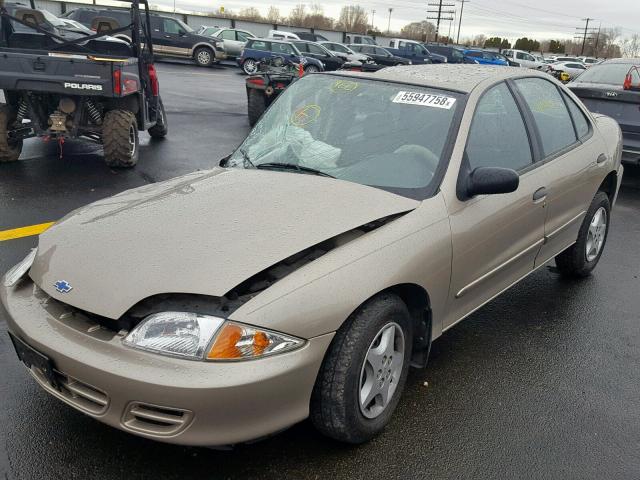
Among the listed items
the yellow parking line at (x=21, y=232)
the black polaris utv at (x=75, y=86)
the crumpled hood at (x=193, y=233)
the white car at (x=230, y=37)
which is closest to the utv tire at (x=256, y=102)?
the black polaris utv at (x=75, y=86)

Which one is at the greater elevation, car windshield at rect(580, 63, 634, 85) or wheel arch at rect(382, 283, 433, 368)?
car windshield at rect(580, 63, 634, 85)

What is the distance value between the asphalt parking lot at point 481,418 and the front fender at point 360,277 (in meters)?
0.52

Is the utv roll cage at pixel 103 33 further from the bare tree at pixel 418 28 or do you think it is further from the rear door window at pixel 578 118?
the bare tree at pixel 418 28

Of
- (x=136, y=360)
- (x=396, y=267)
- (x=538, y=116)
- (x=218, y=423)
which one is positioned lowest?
(x=218, y=423)

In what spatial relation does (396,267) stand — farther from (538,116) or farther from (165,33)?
(165,33)

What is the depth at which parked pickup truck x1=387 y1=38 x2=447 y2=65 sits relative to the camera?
33625 millimetres

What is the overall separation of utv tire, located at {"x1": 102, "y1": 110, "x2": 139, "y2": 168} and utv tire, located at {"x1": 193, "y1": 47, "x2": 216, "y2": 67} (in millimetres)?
20480

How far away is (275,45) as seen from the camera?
25.1 meters

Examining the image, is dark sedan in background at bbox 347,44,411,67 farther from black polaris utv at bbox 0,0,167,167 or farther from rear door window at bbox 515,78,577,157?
rear door window at bbox 515,78,577,157

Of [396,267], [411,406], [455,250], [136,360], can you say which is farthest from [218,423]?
[455,250]

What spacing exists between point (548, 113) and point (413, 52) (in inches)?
1262

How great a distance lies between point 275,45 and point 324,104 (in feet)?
74.4

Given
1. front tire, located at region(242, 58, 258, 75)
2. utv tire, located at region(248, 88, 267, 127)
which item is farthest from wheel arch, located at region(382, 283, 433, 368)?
front tire, located at region(242, 58, 258, 75)

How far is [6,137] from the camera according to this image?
732cm
